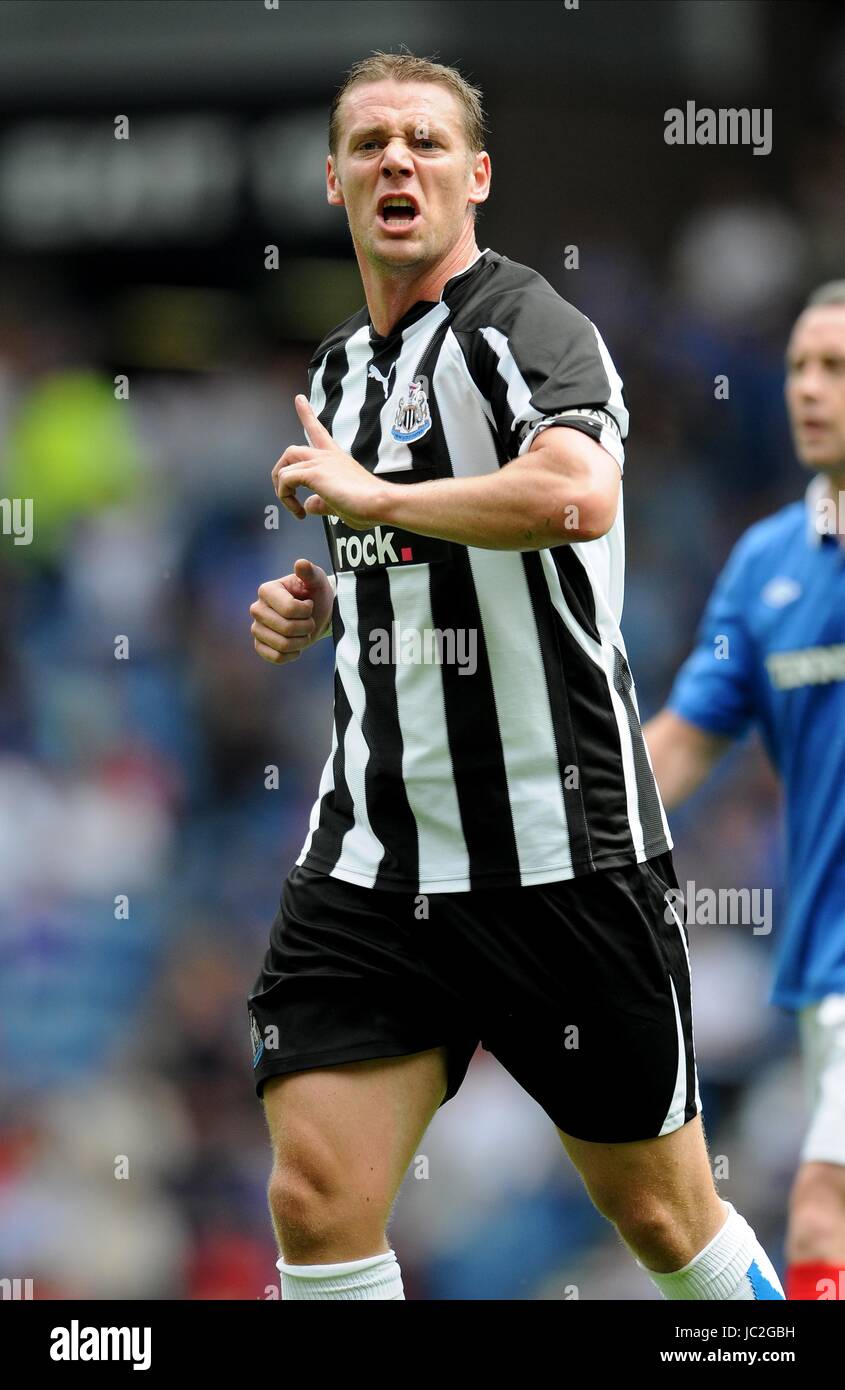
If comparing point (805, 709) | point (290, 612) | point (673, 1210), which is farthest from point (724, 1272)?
point (805, 709)

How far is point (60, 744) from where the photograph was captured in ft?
22.0

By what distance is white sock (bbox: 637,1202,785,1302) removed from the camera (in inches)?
117

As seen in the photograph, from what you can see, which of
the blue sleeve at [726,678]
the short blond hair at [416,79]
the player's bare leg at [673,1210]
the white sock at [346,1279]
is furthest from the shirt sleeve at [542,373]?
the blue sleeve at [726,678]

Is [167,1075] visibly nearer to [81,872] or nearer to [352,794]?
[81,872]

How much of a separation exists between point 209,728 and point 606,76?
124 inches

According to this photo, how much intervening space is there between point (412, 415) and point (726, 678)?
5.50ft

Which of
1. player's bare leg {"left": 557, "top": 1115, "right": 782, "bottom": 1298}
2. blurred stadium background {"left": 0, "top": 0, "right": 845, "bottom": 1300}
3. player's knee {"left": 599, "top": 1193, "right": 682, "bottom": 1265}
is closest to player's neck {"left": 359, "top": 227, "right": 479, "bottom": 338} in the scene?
player's bare leg {"left": 557, "top": 1115, "right": 782, "bottom": 1298}

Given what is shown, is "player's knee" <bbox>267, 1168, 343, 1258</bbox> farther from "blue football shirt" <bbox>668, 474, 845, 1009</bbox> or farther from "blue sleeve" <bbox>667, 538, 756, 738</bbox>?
"blue sleeve" <bbox>667, 538, 756, 738</bbox>

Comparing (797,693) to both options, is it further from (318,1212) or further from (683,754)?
(318,1212)

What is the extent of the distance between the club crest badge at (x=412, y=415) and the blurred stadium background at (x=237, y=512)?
3.56m

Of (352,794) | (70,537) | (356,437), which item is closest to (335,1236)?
(352,794)

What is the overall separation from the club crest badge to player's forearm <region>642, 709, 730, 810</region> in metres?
1.64

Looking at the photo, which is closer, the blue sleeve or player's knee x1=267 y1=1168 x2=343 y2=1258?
player's knee x1=267 y1=1168 x2=343 y2=1258

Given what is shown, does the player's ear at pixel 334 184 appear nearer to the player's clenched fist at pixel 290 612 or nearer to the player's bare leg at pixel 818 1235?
the player's clenched fist at pixel 290 612
